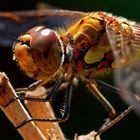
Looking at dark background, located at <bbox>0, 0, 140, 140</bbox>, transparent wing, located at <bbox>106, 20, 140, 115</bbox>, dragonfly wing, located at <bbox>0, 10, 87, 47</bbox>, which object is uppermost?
dragonfly wing, located at <bbox>0, 10, 87, 47</bbox>

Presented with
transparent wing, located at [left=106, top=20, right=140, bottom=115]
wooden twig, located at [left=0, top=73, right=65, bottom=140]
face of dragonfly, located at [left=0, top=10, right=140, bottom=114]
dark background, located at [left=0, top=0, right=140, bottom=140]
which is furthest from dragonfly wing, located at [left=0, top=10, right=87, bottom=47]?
wooden twig, located at [left=0, top=73, right=65, bottom=140]

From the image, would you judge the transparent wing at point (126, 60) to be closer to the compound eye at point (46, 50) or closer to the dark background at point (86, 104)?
the compound eye at point (46, 50)

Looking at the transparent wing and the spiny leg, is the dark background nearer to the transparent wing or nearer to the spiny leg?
the spiny leg

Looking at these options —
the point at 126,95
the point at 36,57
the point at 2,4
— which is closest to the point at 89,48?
the point at 36,57

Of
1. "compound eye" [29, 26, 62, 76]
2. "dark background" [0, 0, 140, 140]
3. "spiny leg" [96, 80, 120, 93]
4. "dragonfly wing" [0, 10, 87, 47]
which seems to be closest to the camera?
"compound eye" [29, 26, 62, 76]

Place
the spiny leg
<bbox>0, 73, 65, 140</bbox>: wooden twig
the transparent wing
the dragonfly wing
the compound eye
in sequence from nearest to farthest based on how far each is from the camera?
the transparent wing → <bbox>0, 73, 65, 140</bbox>: wooden twig → the compound eye → the dragonfly wing → the spiny leg

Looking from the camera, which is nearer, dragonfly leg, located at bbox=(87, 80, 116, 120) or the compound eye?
the compound eye

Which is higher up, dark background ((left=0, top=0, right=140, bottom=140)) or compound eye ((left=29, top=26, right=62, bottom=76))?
compound eye ((left=29, top=26, right=62, bottom=76))
